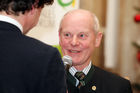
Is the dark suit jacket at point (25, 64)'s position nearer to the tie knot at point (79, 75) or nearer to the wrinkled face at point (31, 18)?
the wrinkled face at point (31, 18)

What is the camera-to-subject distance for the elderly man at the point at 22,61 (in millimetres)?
1204

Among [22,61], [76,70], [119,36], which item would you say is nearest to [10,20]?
[22,61]

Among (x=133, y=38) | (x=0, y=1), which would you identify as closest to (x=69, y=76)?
(x=0, y=1)

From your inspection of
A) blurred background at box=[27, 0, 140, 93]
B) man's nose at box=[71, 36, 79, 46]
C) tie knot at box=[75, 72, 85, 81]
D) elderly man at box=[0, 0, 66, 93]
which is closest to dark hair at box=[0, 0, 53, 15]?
elderly man at box=[0, 0, 66, 93]

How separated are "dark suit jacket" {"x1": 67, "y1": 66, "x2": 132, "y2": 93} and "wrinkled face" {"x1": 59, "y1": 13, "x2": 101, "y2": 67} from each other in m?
0.13

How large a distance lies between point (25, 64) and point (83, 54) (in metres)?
0.98

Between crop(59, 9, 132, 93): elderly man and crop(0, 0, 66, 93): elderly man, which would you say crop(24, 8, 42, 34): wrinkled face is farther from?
crop(59, 9, 132, 93): elderly man

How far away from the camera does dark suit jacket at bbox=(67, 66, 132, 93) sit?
210cm

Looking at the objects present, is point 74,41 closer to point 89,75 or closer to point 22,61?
point 89,75

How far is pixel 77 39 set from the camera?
213 centimetres

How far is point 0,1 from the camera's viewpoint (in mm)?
1328

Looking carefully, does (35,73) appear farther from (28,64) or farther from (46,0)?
(46,0)

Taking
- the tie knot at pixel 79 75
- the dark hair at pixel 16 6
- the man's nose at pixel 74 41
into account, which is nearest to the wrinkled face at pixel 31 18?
the dark hair at pixel 16 6

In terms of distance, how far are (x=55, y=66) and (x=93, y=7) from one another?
332cm
